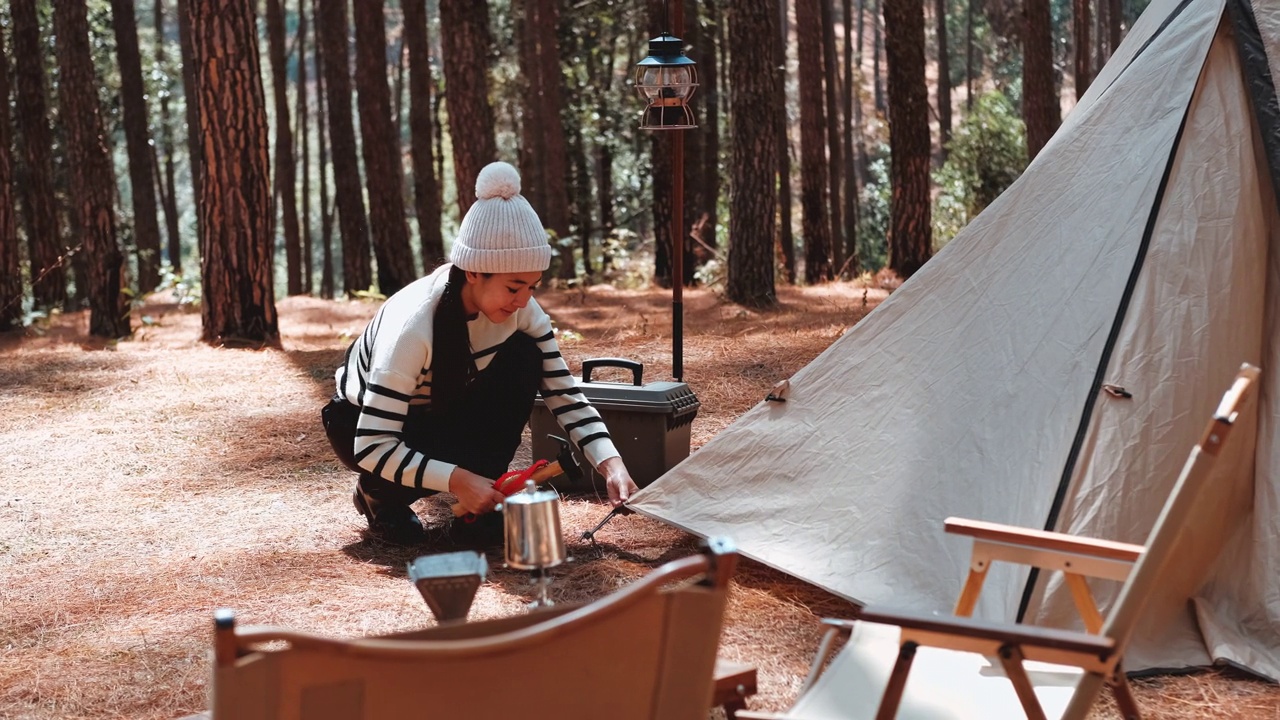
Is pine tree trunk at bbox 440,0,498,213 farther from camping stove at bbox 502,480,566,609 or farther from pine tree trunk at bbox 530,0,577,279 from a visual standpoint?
camping stove at bbox 502,480,566,609

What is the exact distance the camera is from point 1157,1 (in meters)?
4.20

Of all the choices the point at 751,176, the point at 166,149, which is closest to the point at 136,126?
the point at 751,176

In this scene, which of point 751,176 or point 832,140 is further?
point 832,140

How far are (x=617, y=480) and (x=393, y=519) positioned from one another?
98 cm

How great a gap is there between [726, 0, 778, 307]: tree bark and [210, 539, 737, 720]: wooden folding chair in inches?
358

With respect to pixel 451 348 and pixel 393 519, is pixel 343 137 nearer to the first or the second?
pixel 393 519

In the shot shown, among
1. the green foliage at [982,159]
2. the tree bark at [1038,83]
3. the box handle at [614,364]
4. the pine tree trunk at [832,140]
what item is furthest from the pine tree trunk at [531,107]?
the box handle at [614,364]

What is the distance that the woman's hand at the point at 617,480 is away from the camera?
158 inches

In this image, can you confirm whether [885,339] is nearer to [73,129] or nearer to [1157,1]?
[1157,1]

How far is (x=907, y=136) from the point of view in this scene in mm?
11695

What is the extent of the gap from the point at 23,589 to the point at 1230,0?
4465mm

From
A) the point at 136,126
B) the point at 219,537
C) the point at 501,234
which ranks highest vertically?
the point at 136,126

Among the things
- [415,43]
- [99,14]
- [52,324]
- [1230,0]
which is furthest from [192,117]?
[1230,0]

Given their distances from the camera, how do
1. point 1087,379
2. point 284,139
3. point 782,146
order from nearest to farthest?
point 1087,379 → point 782,146 → point 284,139
